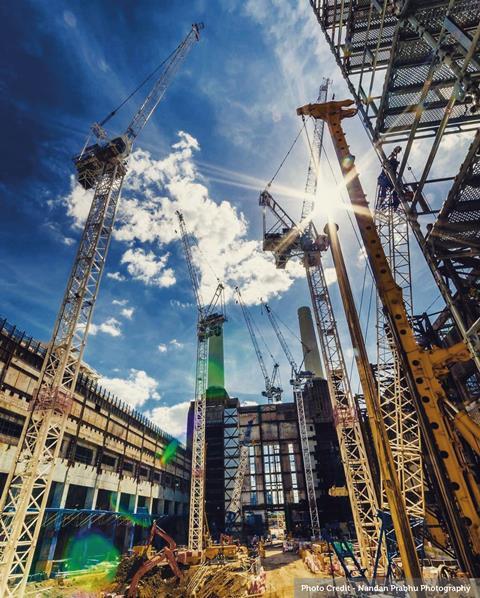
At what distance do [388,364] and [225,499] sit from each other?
43937mm

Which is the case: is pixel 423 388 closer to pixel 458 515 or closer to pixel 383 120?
pixel 458 515

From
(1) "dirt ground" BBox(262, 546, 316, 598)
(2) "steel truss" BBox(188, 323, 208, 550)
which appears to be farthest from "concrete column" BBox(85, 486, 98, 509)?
(1) "dirt ground" BBox(262, 546, 316, 598)

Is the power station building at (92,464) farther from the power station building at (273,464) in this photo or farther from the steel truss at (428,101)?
the steel truss at (428,101)

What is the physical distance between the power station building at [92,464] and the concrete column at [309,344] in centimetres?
5149

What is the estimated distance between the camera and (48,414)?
20.3m

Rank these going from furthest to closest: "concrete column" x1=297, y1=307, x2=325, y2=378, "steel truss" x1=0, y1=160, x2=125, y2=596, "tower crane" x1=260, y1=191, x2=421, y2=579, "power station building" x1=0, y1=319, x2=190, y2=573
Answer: "concrete column" x1=297, y1=307, x2=325, y2=378 → "power station building" x1=0, y1=319, x2=190, y2=573 → "steel truss" x1=0, y1=160, x2=125, y2=596 → "tower crane" x1=260, y1=191, x2=421, y2=579

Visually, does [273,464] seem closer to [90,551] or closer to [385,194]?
[90,551]

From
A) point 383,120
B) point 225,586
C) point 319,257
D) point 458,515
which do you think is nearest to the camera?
point 458,515

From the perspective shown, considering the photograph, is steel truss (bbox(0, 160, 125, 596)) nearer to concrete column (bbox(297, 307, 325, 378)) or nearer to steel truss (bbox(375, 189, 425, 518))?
steel truss (bbox(375, 189, 425, 518))

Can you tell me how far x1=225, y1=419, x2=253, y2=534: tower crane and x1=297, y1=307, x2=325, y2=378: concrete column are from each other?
120 ft

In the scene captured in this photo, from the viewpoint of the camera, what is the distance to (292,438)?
61.4 meters

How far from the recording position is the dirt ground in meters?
19.2

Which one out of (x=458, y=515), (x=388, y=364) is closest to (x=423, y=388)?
(x=458, y=515)

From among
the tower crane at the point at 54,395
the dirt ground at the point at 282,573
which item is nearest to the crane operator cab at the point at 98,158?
the tower crane at the point at 54,395
